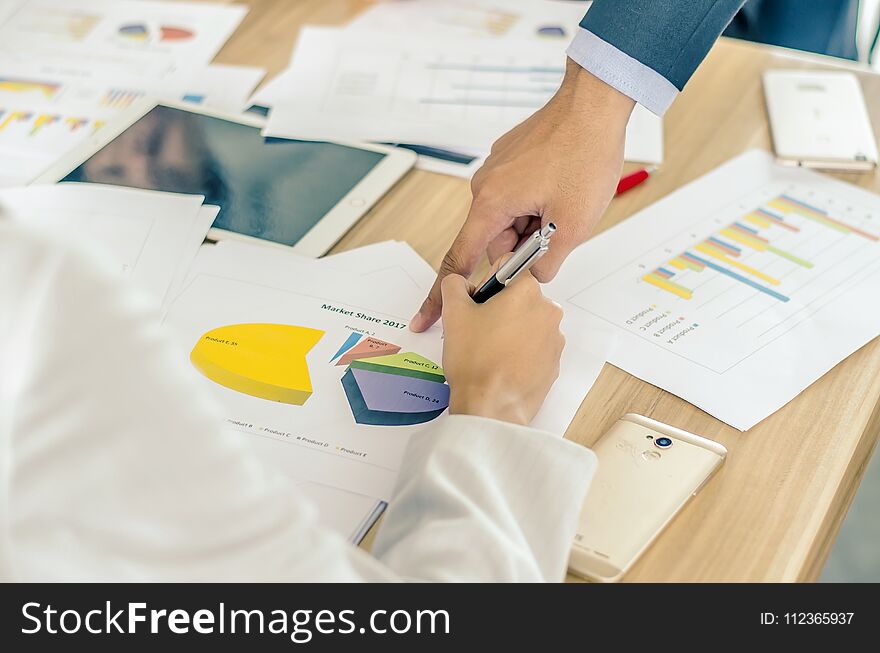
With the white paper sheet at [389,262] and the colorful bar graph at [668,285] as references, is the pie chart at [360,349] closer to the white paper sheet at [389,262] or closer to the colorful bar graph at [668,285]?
the white paper sheet at [389,262]

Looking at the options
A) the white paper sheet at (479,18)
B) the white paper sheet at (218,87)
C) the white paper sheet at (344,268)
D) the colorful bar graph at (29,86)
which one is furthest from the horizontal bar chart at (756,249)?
the colorful bar graph at (29,86)

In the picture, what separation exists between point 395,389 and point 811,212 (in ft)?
1.62

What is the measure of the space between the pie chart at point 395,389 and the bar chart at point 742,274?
173 mm

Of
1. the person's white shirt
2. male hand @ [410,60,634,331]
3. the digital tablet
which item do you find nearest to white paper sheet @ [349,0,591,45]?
the digital tablet

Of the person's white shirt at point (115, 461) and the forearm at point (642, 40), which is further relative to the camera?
the forearm at point (642, 40)

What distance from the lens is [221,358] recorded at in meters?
0.77

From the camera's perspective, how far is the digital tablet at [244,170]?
3.08 feet

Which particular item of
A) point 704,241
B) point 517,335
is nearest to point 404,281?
point 517,335

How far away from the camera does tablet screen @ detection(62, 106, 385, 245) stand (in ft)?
3.12

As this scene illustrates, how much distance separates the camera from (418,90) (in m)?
1.16

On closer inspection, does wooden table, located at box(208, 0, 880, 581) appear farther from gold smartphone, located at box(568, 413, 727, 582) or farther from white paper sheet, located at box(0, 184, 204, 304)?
white paper sheet, located at box(0, 184, 204, 304)
